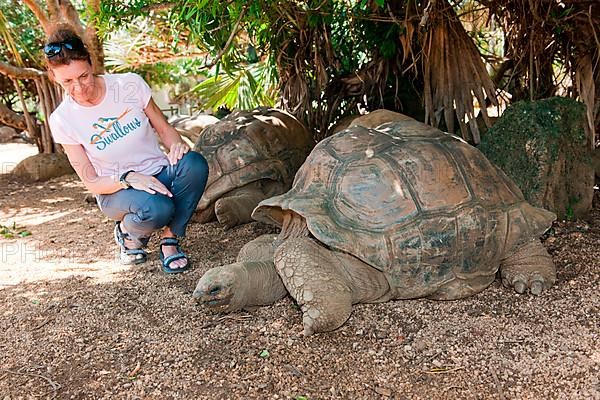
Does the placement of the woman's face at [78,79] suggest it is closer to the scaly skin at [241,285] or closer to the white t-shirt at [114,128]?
the white t-shirt at [114,128]

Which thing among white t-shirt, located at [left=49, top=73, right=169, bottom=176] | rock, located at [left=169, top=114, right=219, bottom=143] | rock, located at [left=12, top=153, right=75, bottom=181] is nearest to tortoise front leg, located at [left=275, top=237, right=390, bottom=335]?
white t-shirt, located at [left=49, top=73, right=169, bottom=176]

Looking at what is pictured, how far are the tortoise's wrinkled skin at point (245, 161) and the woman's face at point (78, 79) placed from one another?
118cm

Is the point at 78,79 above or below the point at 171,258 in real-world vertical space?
above

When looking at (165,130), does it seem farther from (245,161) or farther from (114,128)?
(245,161)

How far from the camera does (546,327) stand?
2.45 metres

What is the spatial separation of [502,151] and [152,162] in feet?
7.37

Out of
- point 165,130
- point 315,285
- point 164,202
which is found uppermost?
point 165,130

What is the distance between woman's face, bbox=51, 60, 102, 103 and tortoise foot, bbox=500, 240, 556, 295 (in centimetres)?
239

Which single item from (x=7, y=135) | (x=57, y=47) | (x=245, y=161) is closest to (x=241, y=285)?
(x=57, y=47)

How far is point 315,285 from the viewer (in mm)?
2436

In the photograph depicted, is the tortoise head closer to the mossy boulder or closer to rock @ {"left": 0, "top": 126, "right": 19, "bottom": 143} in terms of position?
the mossy boulder

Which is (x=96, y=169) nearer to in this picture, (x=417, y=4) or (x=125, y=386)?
(x=125, y=386)

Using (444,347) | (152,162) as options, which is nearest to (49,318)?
(152,162)

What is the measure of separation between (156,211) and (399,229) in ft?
4.62
